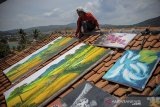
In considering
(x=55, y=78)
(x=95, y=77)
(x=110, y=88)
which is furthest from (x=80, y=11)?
(x=110, y=88)

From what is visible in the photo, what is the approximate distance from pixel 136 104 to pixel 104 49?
2.50 meters

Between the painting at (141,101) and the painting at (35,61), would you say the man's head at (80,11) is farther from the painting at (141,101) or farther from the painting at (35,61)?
the painting at (141,101)

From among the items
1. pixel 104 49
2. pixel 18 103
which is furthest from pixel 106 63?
pixel 18 103

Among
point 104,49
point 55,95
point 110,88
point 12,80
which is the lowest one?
point 12,80

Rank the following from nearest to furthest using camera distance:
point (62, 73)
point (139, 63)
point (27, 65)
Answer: point (139, 63)
point (62, 73)
point (27, 65)

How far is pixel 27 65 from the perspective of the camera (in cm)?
659

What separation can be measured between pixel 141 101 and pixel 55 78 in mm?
2446

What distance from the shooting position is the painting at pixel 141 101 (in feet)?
7.96

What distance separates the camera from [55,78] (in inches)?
178

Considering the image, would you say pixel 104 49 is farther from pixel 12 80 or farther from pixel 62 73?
pixel 12 80

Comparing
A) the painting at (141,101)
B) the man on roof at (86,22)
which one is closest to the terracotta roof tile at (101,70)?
the painting at (141,101)

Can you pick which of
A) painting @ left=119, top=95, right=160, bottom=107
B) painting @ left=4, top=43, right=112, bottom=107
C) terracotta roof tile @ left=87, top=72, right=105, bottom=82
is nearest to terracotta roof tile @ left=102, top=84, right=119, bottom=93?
terracotta roof tile @ left=87, top=72, right=105, bottom=82

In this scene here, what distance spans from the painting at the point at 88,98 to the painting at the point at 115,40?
1.60 m

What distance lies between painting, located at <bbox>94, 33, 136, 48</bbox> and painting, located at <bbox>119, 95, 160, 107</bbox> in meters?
2.10
